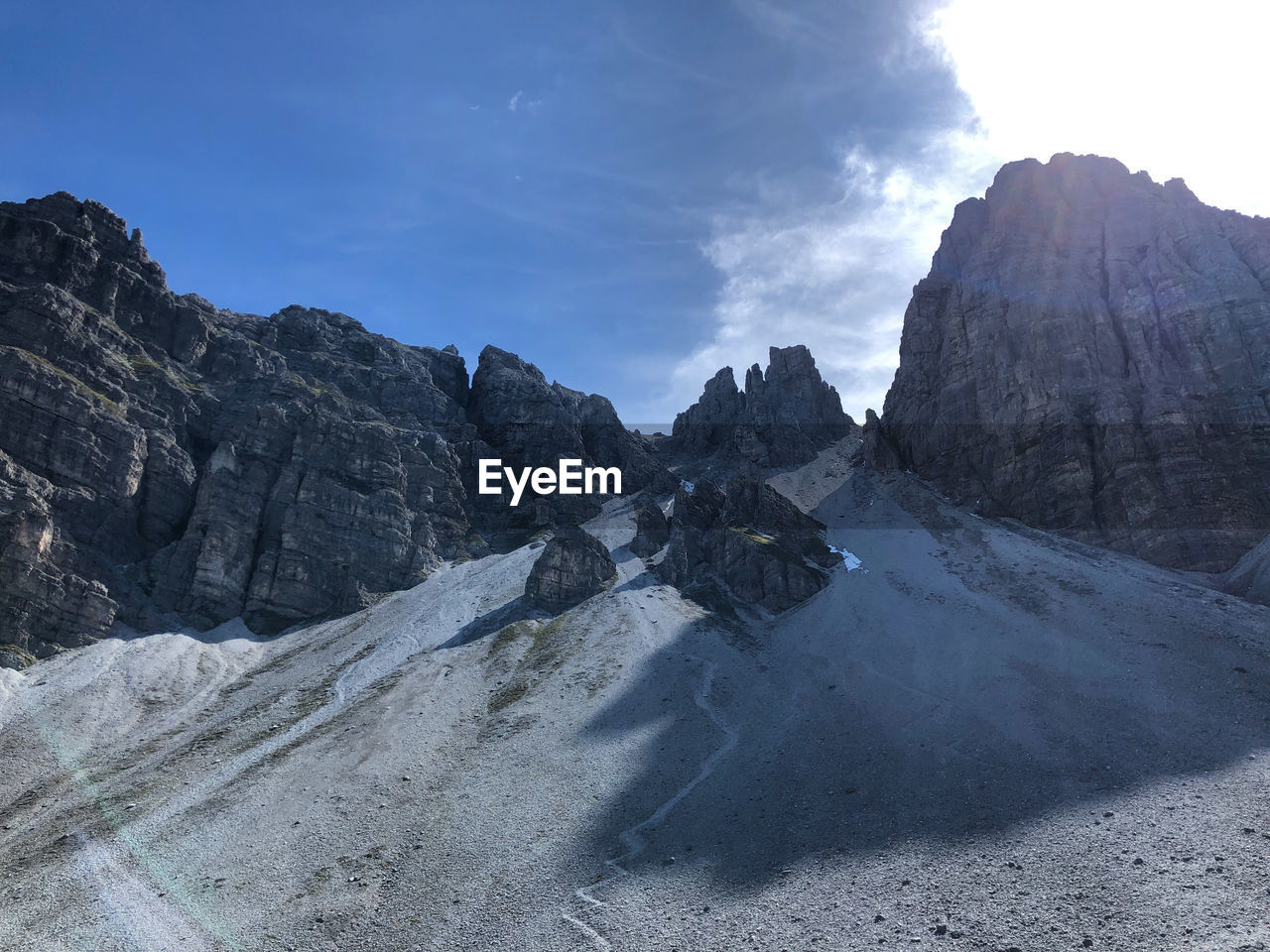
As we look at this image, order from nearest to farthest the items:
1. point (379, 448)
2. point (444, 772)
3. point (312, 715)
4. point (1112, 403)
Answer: point (444, 772) < point (312, 715) < point (1112, 403) < point (379, 448)

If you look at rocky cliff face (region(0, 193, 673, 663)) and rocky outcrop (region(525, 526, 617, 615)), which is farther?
rocky outcrop (region(525, 526, 617, 615))

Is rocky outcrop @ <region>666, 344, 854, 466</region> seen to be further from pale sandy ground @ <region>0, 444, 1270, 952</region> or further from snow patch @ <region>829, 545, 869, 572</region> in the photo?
pale sandy ground @ <region>0, 444, 1270, 952</region>

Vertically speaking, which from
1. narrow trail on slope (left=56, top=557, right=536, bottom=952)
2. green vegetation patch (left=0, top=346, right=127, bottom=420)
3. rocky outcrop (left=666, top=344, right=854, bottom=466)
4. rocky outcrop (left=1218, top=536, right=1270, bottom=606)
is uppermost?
rocky outcrop (left=666, top=344, right=854, bottom=466)

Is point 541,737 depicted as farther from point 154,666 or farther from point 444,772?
point 154,666

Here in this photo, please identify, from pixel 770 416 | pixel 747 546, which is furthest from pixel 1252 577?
pixel 770 416

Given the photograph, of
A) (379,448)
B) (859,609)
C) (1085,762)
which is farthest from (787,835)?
(379,448)

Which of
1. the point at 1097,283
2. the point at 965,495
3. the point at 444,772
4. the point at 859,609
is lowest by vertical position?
the point at 444,772

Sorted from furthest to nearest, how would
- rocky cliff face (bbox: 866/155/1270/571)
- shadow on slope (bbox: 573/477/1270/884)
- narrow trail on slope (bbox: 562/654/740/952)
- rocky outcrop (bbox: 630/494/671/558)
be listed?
rocky outcrop (bbox: 630/494/671/558)
rocky cliff face (bbox: 866/155/1270/571)
shadow on slope (bbox: 573/477/1270/884)
narrow trail on slope (bbox: 562/654/740/952)

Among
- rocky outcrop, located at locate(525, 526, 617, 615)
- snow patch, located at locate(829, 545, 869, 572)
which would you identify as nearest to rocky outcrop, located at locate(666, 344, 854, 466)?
snow patch, located at locate(829, 545, 869, 572)
